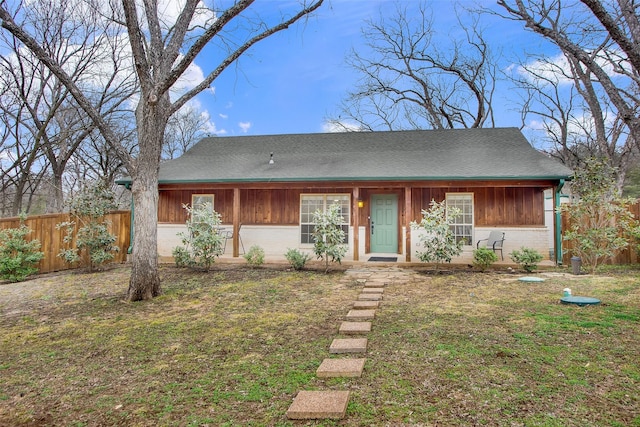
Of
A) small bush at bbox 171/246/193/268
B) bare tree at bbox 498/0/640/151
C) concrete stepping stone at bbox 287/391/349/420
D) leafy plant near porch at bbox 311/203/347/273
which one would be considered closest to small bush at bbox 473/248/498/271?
leafy plant near porch at bbox 311/203/347/273

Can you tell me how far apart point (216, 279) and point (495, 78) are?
778 inches

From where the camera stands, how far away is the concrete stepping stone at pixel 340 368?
127 inches

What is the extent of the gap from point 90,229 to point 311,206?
5925 mm

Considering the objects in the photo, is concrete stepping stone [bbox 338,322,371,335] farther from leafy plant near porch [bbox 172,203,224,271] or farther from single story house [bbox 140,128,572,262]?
single story house [bbox 140,128,572,262]

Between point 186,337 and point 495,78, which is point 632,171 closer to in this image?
point 495,78

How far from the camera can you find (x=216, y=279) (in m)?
8.47

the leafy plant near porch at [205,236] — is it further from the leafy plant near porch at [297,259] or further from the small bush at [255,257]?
the leafy plant near porch at [297,259]

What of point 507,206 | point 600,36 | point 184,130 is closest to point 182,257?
point 507,206

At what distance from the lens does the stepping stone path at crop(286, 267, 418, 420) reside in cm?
256

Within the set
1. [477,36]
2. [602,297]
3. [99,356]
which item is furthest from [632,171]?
[99,356]

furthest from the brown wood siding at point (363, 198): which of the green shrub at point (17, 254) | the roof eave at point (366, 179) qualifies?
the green shrub at point (17, 254)

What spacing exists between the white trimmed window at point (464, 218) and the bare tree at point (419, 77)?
12733 millimetres

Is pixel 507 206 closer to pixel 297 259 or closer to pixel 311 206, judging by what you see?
pixel 311 206

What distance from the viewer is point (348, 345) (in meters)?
3.92
